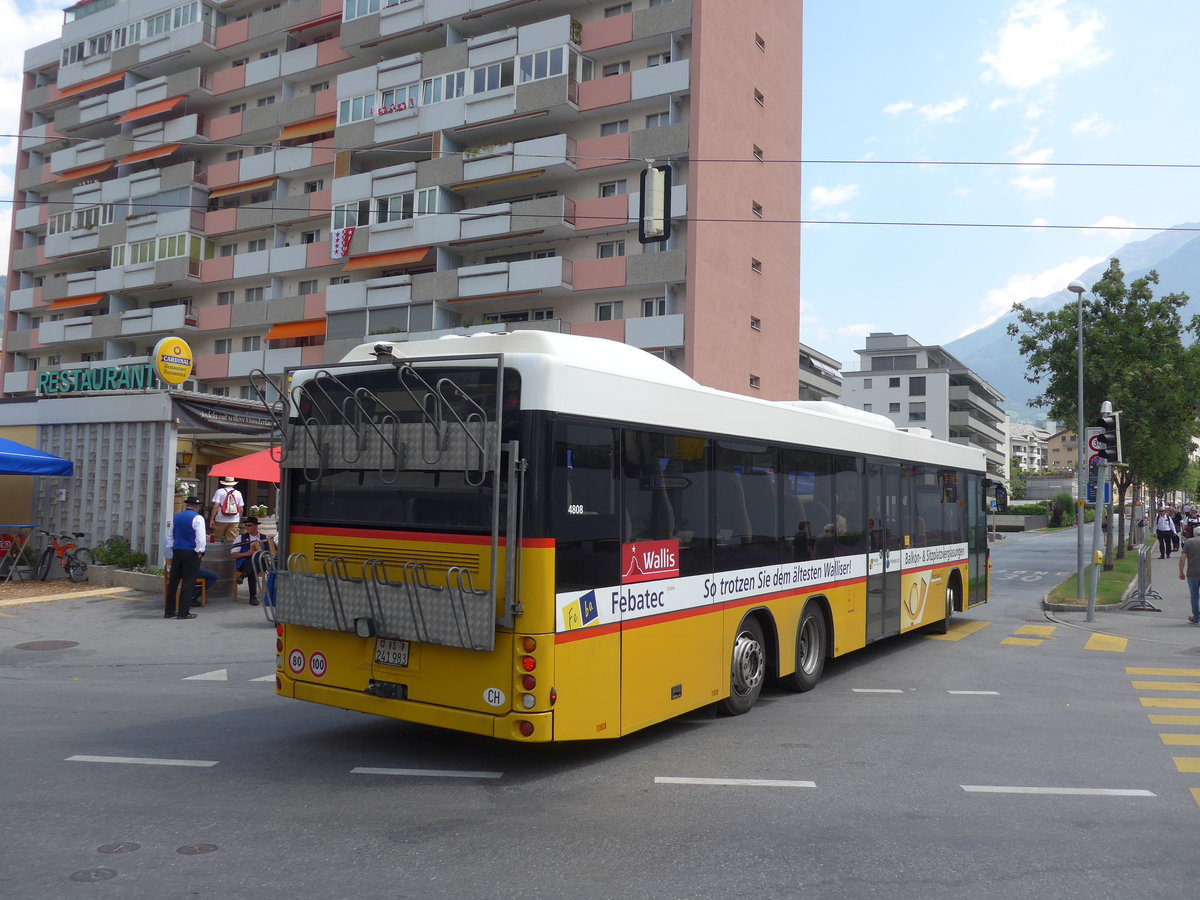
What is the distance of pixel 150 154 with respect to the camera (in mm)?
51188

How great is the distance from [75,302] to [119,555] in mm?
41259

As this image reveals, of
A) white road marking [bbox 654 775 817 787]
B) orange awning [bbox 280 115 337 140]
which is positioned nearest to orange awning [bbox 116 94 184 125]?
orange awning [bbox 280 115 337 140]

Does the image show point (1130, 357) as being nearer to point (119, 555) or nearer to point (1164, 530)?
point (1164, 530)

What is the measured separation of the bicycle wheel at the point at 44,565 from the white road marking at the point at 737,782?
17024 mm

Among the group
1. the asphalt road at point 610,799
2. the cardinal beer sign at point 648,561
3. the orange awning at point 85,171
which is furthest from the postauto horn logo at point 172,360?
the orange awning at point 85,171

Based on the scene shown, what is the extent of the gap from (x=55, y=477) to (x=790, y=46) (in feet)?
120

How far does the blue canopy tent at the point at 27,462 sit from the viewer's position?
721 inches

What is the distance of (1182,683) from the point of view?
1112 cm

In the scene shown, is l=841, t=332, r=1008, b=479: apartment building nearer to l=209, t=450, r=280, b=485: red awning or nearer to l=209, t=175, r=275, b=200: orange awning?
l=209, t=175, r=275, b=200: orange awning

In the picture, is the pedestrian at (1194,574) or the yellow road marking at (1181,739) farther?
the pedestrian at (1194,574)

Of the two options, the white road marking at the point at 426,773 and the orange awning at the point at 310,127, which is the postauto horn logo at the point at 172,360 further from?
the orange awning at the point at 310,127

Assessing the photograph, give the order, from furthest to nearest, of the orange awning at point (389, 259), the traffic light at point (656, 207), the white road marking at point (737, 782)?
the orange awning at point (389, 259) < the traffic light at point (656, 207) < the white road marking at point (737, 782)

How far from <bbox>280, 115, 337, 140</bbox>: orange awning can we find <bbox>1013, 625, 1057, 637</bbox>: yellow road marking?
39122 mm

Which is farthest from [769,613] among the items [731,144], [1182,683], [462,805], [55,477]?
[731,144]
